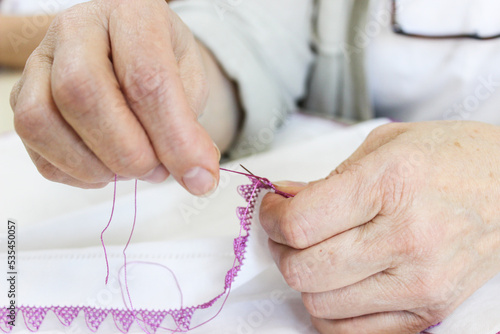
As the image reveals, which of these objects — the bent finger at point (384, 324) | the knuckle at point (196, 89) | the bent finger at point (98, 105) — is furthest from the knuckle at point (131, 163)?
the bent finger at point (384, 324)

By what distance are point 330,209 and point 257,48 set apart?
1.73ft

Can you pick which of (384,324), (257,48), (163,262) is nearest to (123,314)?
(163,262)

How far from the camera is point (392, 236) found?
41 centimetres

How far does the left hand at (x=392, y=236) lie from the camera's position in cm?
41

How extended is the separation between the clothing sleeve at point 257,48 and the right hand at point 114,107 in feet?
1.28

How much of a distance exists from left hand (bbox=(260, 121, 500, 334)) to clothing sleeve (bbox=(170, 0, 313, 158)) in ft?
1.27

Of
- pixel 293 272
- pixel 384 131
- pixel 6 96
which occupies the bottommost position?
pixel 6 96

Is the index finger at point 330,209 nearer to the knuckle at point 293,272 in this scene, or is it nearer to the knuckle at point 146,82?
the knuckle at point 293,272

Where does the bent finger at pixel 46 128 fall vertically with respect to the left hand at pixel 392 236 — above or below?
above

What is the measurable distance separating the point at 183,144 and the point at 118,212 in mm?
287

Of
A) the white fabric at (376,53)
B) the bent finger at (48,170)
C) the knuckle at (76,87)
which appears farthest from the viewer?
the white fabric at (376,53)

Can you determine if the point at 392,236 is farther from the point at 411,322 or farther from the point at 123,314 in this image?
the point at 123,314

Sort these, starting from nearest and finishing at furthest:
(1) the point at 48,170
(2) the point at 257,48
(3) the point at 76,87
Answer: (3) the point at 76,87 → (1) the point at 48,170 → (2) the point at 257,48

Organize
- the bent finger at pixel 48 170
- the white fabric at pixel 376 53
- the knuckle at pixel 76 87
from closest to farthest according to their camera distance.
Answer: the knuckle at pixel 76 87 < the bent finger at pixel 48 170 < the white fabric at pixel 376 53
